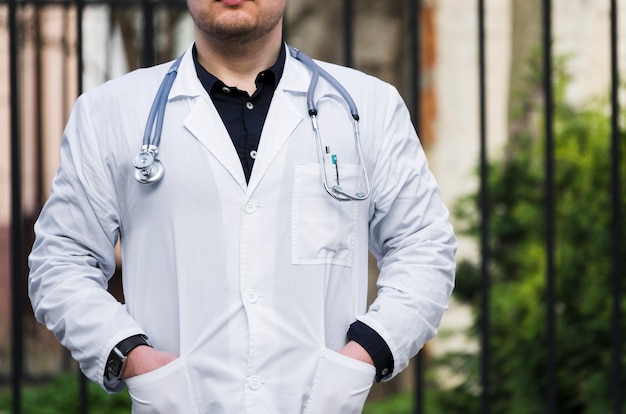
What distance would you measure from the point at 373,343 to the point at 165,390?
357 mm

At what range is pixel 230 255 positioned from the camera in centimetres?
211

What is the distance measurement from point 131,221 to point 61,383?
3.61 m

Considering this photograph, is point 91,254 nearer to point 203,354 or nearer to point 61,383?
point 203,354

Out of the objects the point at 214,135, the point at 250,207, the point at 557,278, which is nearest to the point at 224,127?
the point at 214,135

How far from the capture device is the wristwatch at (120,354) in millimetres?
2084

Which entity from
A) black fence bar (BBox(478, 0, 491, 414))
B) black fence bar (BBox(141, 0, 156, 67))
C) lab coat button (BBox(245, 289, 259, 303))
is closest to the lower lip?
lab coat button (BBox(245, 289, 259, 303))

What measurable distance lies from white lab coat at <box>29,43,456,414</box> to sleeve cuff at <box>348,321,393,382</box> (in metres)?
0.01

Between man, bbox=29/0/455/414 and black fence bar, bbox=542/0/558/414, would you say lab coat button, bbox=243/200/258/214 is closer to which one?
man, bbox=29/0/455/414

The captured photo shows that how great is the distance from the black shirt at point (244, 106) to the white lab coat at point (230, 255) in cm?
3

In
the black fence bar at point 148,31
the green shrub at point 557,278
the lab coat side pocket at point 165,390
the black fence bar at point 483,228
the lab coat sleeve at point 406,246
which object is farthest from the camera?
the green shrub at point 557,278

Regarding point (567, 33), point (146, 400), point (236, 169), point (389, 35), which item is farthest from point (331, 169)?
point (567, 33)

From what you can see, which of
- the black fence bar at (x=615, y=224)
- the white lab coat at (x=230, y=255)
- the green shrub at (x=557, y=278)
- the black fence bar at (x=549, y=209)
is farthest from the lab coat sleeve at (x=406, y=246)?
the green shrub at (x=557, y=278)

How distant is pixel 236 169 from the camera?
6.95ft

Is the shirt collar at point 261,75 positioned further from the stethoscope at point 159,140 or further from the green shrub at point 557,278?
the green shrub at point 557,278
